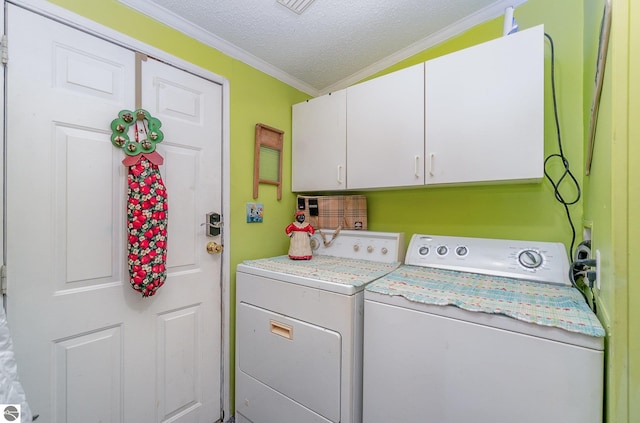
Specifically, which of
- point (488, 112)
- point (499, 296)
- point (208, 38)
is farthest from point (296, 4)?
point (499, 296)

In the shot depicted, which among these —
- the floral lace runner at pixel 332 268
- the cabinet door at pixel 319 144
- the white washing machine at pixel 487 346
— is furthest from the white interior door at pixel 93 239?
the white washing machine at pixel 487 346

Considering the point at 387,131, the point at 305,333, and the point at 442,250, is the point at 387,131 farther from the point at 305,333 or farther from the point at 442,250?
the point at 305,333

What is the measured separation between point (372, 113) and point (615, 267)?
1.30 metres

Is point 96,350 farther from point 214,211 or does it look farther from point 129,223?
point 214,211

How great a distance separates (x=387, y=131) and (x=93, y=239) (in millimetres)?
1627

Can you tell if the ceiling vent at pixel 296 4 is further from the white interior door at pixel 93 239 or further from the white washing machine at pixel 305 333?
the white washing machine at pixel 305 333

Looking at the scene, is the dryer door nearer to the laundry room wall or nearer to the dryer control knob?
the dryer control knob

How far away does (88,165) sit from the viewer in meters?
1.19

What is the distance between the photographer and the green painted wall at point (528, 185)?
2.13 feet

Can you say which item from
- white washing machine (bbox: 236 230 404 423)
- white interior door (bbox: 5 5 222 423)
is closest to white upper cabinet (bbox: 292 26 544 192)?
white washing machine (bbox: 236 230 404 423)

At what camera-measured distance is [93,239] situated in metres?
1.21

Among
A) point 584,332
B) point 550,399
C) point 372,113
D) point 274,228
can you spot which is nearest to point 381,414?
point 550,399

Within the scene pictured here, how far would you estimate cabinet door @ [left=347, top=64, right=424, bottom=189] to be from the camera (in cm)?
147

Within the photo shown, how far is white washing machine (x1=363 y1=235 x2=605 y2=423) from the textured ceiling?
1.34 metres
